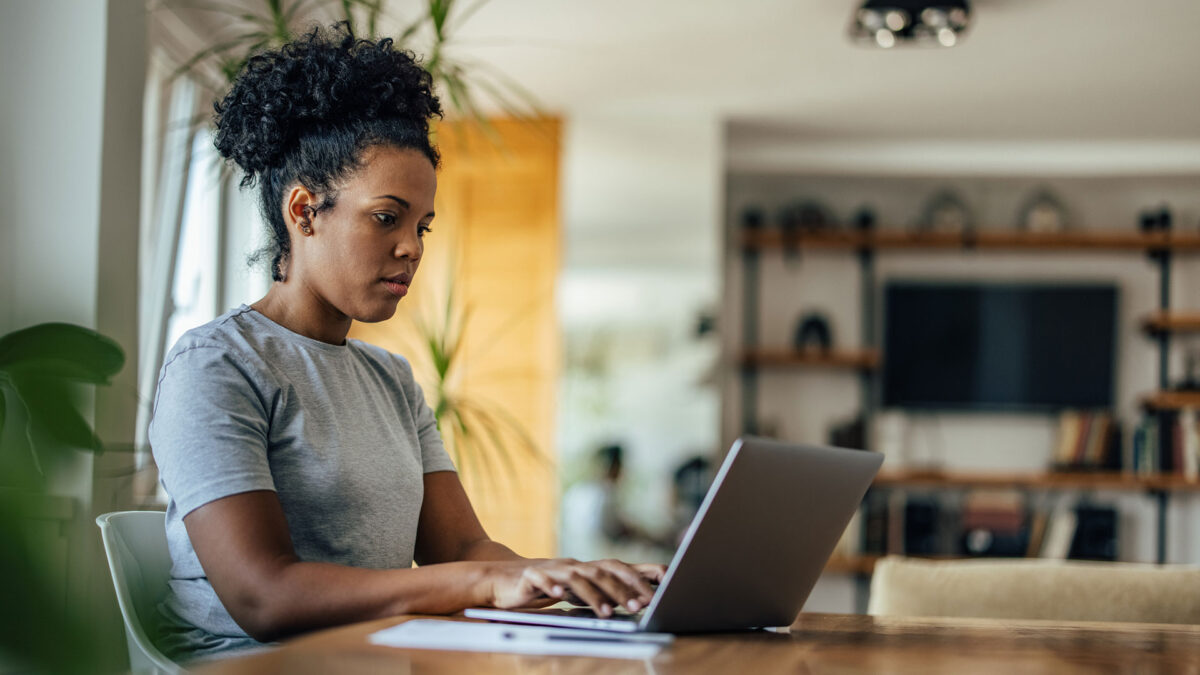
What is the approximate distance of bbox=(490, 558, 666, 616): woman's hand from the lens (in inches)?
40.1

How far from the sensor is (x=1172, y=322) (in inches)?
218

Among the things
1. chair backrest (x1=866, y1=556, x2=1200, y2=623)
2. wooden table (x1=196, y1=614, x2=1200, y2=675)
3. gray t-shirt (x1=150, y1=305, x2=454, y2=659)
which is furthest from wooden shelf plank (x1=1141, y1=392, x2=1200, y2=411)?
gray t-shirt (x1=150, y1=305, x2=454, y2=659)

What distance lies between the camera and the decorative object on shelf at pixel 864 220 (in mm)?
5789

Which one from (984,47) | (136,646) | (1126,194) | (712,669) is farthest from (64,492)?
(1126,194)

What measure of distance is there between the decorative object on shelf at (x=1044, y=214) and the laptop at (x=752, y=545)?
4.98 metres

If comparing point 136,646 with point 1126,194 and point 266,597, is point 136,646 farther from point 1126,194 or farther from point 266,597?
point 1126,194

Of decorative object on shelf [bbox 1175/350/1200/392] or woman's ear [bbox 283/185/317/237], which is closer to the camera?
woman's ear [bbox 283/185/317/237]

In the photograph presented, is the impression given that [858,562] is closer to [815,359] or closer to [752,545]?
[815,359]

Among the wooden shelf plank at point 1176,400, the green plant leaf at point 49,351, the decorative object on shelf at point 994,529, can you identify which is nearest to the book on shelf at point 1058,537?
the decorative object on shelf at point 994,529

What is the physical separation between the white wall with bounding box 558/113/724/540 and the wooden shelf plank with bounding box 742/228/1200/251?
0.67 metres

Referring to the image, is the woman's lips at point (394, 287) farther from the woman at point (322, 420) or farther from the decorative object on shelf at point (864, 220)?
the decorative object on shelf at point (864, 220)

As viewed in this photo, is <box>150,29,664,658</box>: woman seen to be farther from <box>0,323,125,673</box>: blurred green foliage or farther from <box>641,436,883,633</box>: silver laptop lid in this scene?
<box>0,323,125,673</box>: blurred green foliage

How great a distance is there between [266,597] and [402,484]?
12.6 inches

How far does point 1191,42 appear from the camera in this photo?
13.6 ft
